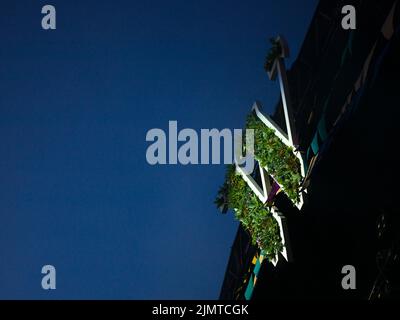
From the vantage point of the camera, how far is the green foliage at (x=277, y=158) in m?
13.6

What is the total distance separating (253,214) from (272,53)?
4172 millimetres

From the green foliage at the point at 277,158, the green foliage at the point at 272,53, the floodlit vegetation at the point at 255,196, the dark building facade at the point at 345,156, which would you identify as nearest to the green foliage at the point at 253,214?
the floodlit vegetation at the point at 255,196

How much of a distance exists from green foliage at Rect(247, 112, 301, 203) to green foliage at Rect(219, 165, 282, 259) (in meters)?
1.41

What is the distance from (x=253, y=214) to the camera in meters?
15.3

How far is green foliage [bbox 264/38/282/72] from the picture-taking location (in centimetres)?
1420

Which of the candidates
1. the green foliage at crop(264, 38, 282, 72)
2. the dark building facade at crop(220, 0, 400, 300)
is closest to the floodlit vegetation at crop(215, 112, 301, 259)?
the dark building facade at crop(220, 0, 400, 300)

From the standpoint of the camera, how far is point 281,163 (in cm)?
1399

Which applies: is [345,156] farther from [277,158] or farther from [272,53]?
[272,53]

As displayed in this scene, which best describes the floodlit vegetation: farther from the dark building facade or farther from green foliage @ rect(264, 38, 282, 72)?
green foliage @ rect(264, 38, 282, 72)

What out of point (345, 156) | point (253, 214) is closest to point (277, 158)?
point (253, 214)

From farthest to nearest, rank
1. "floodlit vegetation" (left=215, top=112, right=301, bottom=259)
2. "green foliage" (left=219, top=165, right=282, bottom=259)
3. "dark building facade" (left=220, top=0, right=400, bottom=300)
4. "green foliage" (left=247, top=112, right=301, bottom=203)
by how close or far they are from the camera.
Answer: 1. "green foliage" (left=219, top=165, right=282, bottom=259)
2. "floodlit vegetation" (left=215, top=112, right=301, bottom=259)
3. "green foliage" (left=247, top=112, right=301, bottom=203)
4. "dark building facade" (left=220, top=0, right=400, bottom=300)
